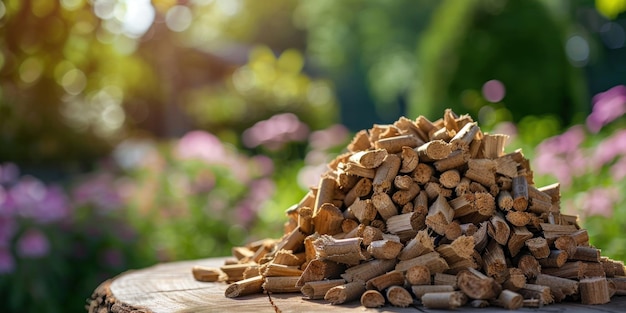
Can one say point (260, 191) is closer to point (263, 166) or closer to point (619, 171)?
point (263, 166)

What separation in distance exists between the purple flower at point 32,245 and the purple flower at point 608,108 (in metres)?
4.35

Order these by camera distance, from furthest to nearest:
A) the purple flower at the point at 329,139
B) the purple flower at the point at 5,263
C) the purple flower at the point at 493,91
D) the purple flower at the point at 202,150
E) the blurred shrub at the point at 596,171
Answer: the purple flower at the point at 329,139
the purple flower at the point at 202,150
the purple flower at the point at 493,91
the purple flower at the point at 5,263
the blurred shrub at the point at 596,171

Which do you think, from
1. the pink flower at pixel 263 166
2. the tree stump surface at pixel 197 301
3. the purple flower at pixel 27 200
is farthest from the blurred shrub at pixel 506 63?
the tree stump surface at pixel 197 301

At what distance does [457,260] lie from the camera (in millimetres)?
2221

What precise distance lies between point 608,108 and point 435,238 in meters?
3.93

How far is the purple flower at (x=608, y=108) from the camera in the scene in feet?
18.5

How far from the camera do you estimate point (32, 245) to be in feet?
15.4

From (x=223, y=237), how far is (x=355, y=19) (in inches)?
768

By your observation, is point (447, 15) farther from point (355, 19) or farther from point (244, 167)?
point (355, 19)

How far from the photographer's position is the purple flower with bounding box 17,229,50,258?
470 cm

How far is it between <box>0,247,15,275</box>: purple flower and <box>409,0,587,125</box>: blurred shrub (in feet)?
13.8

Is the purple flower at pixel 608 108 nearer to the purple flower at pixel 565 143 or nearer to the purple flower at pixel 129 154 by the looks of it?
the purple flower at pixel 565 143

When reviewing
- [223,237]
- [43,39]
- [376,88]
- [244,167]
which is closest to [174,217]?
[223,237]

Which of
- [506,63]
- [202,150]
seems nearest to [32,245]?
[202,150]
